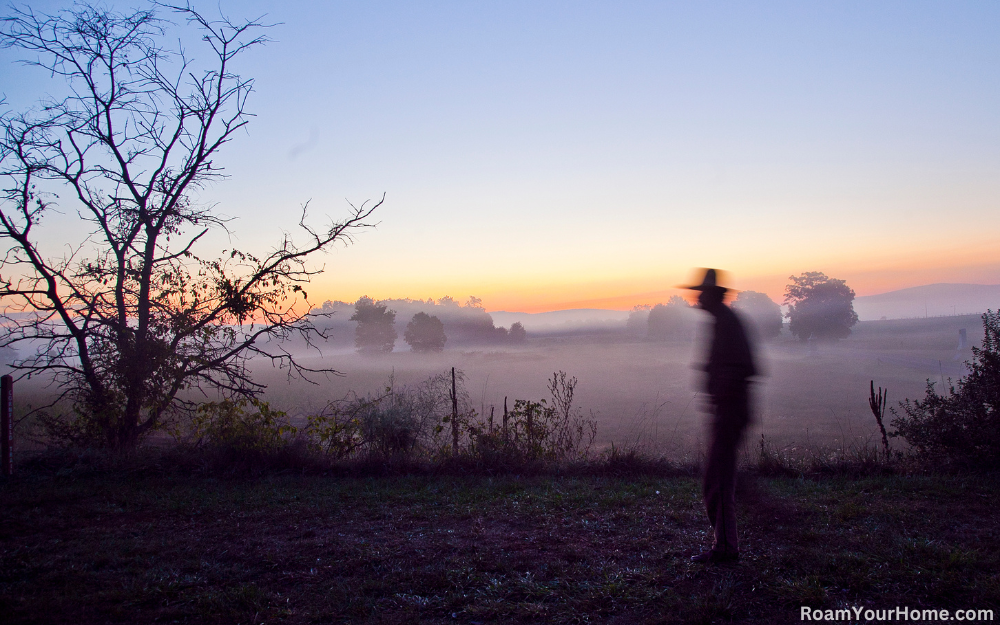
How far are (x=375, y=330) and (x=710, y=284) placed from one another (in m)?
62.3

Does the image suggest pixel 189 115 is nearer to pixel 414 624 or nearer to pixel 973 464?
pixel 414 624

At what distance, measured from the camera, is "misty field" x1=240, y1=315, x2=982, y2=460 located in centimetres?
1942

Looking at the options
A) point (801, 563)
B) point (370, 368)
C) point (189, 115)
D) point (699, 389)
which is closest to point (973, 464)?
point (801, 563)

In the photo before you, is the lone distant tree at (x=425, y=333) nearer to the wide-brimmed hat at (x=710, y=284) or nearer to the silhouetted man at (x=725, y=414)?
the wide-brimmed hat at (x=710, y=284)

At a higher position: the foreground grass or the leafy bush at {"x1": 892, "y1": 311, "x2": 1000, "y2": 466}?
the leafy bush at {"x1": 892, "y1": 311, "x2": 1000, "y2": 466}

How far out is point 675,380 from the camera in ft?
124

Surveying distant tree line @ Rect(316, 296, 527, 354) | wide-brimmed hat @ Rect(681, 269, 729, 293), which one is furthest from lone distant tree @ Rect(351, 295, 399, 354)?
wide-brimmed hat @ Rect(681, 269, 729, 293)

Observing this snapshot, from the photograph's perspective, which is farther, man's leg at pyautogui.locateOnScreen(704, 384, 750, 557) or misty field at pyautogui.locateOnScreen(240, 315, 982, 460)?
misty field at pyautogui.locateOnScreen(240, 315, 982, 460)

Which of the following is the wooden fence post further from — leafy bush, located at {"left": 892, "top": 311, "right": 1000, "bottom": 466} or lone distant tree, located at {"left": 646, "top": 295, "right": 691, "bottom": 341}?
lone distant tree, located at {"left": 646, "top": 295, "right": 691, "bottom": 341}

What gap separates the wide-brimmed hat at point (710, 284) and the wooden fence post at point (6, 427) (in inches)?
383

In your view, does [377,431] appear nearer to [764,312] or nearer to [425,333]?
[425,333]

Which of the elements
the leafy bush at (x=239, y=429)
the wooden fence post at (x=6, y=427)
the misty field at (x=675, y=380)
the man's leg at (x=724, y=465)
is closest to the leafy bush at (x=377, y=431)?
the leafy bush at (x=239, y=429)

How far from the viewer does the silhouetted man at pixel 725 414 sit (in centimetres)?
406

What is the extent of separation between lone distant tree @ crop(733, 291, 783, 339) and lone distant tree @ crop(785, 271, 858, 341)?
73.7 inches
